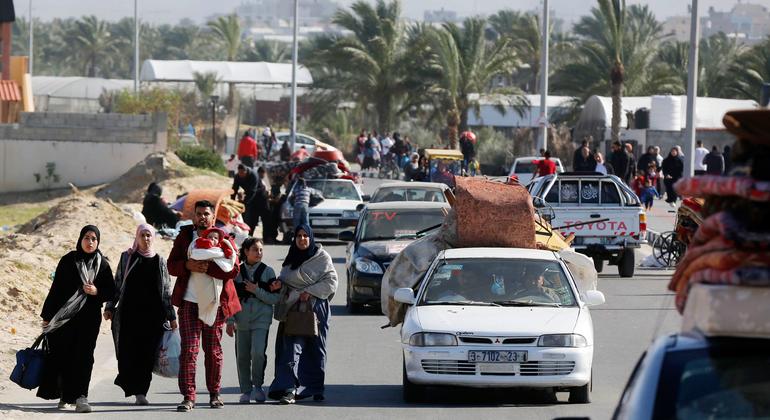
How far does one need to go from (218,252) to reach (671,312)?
8.84m

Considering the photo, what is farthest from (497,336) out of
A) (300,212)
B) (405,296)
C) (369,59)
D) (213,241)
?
(369,59)

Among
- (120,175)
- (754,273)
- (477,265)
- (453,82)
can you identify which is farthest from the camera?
(453,82)

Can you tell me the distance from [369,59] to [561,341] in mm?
54628

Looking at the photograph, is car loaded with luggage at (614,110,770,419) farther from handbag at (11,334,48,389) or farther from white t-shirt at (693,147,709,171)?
white t-shirt at (693,147,709,171)

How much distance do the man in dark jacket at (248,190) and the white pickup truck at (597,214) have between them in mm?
8093

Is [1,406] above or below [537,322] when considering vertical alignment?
below

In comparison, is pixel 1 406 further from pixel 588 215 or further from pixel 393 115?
pixel 393 115

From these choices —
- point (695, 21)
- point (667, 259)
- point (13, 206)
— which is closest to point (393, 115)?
point (13, 206)

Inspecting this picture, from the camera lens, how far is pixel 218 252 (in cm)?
1217

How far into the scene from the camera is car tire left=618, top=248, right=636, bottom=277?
24.2 metres

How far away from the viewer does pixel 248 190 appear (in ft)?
102

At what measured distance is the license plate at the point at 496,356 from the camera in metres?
11.9

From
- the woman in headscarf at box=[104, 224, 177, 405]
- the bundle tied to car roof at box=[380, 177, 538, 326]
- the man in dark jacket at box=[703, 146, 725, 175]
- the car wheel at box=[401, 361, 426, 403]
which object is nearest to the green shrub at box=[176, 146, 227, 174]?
the man in dark jacket at box=[703, 146, 725, 175]

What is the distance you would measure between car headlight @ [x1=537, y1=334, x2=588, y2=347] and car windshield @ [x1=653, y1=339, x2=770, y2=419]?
621 centimetres
